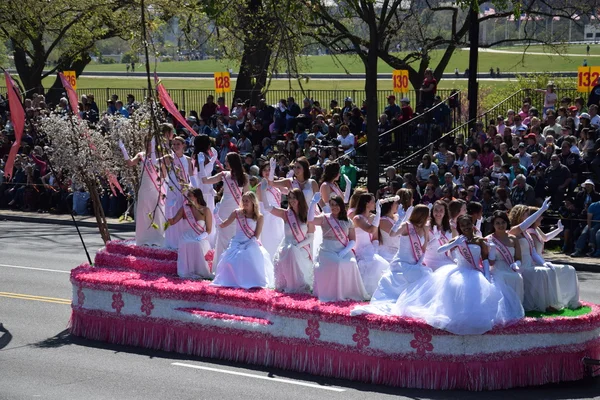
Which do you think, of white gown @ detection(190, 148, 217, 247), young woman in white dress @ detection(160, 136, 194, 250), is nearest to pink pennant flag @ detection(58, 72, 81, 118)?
young woman in white dress @ detection(160, 136, 194, 250)

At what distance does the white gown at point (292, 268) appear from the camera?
12.5 meters

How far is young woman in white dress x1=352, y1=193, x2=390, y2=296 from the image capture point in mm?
12422

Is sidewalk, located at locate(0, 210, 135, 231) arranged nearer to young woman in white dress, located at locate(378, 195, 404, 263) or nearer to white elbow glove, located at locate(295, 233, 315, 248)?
white elbow glove, located at locate(295, 233, 315, 248)

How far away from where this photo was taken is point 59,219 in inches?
1019

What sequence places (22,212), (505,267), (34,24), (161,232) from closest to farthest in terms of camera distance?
(505,267) < (161,232) < (22,212) < (34,24)

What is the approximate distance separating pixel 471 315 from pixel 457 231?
6.89 ft

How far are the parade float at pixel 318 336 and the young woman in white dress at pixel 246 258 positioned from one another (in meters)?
0.32

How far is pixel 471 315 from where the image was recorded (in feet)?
34.9

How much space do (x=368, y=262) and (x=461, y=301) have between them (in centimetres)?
201

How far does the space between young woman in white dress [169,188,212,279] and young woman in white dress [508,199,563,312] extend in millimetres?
4417

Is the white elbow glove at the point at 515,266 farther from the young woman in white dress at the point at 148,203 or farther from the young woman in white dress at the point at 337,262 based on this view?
the young woman in white dress at the point at 148,203

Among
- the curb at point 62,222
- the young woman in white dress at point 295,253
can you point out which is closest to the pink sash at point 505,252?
the young woman in white dress at point 295,253

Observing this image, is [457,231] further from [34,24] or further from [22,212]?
[34,24]

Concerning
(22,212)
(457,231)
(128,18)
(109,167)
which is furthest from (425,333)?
(128,18)
